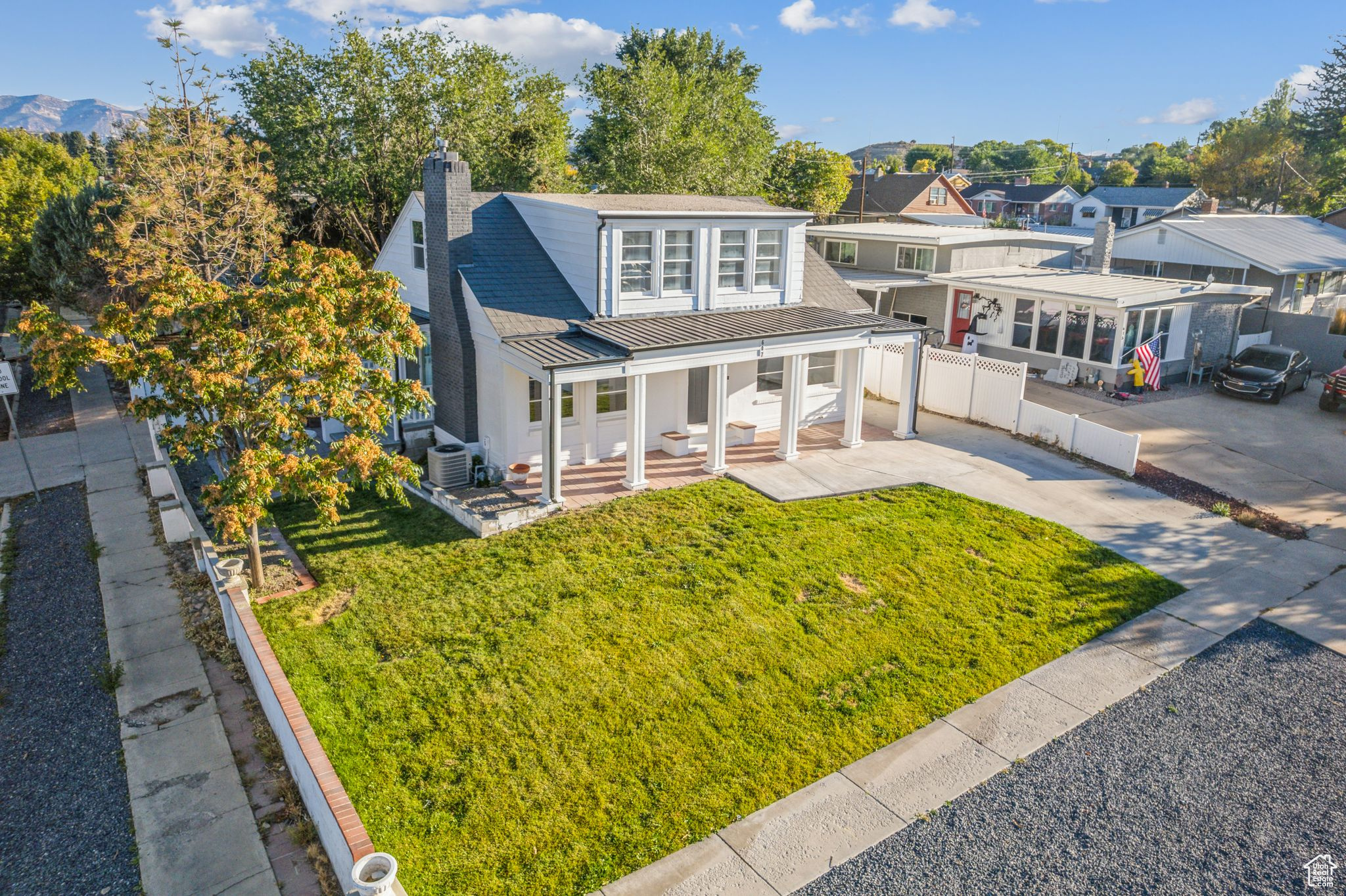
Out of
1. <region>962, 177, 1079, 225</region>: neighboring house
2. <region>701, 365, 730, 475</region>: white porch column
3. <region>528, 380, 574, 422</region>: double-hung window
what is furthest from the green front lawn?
<region>962, 177, 1079, 225</region>: neighboring house

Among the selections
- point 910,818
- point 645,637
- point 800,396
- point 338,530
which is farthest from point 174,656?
point 800,396

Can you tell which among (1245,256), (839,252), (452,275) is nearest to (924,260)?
(839,252)

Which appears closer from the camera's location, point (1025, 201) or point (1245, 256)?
point (1245, 256)

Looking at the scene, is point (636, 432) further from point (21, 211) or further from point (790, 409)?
point (21, 211)

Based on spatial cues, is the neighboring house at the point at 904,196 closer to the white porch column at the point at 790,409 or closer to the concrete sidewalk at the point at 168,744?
the white porch column at the point at 790,409

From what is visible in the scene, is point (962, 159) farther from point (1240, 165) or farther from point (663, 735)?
point (663, 735)

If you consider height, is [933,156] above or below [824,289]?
above

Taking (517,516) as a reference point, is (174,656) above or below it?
below
